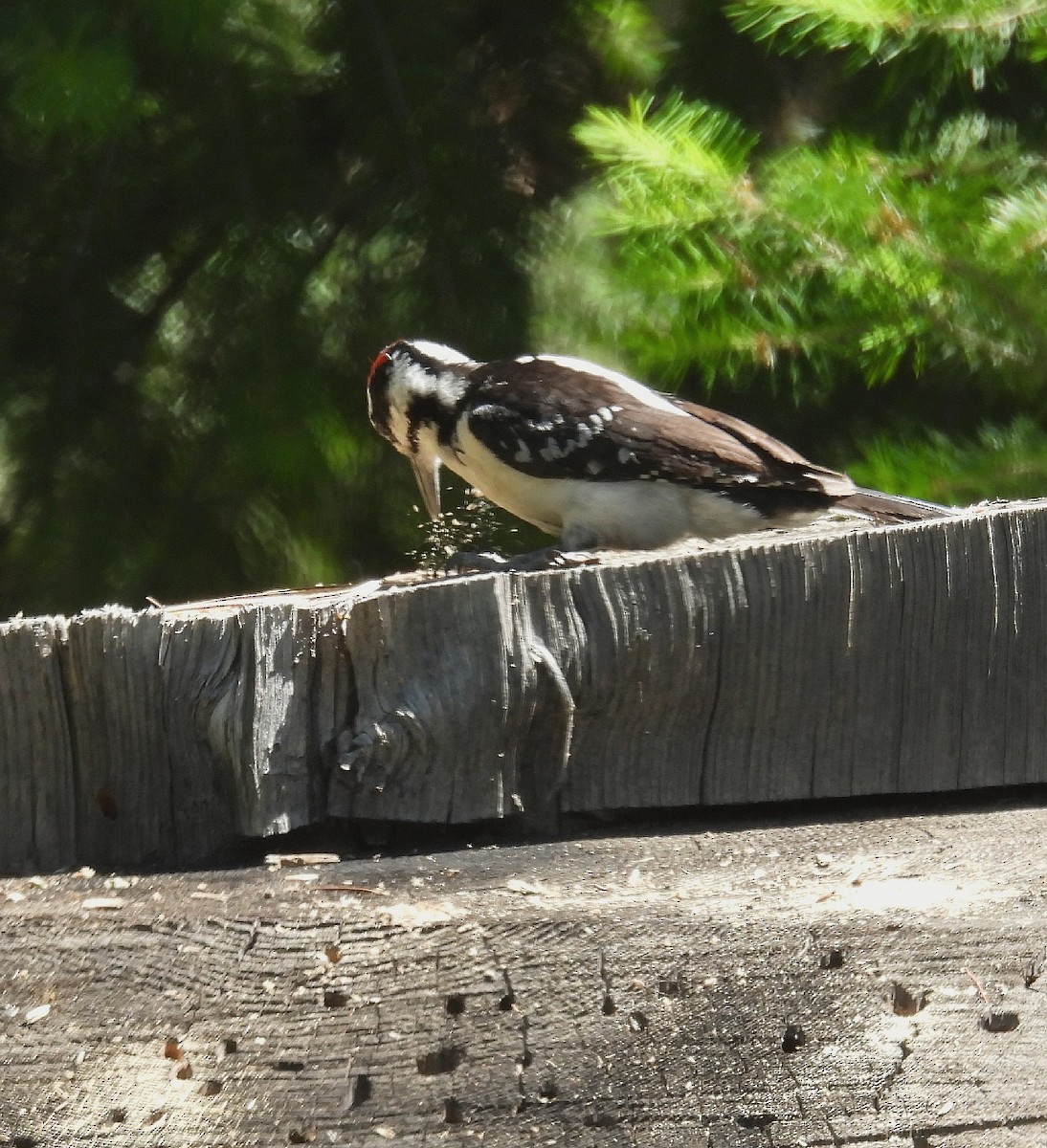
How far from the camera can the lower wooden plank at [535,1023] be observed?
113 centimetres

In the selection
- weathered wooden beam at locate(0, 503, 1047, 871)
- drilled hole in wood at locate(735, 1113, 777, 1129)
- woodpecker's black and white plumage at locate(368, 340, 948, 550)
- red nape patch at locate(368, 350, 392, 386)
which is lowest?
drilled hole in wood at locate(735, 1113, 777, 1129)

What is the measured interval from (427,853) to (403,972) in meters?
0.31

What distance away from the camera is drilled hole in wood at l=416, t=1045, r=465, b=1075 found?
3.71ft

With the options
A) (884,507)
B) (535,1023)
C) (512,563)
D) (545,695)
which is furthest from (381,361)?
(535,1023)

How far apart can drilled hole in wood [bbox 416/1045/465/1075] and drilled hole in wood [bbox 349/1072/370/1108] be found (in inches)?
1.7

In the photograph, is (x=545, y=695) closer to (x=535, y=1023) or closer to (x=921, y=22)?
(x=535, y=1023)

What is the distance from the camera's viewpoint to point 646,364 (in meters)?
2.95

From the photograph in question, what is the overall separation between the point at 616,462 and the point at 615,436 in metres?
0.05

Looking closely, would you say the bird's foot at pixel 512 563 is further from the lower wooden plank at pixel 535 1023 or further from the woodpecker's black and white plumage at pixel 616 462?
the lower wooden plank at pixel 535 1023

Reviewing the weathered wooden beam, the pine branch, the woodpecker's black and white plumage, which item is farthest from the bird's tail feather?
the weathered wooden beam

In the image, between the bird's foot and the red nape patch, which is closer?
the bird's foot

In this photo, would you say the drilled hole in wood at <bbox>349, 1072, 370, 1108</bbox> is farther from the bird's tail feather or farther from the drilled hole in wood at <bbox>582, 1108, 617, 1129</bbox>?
the bird's tail feather

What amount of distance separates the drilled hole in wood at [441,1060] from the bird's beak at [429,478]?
→ 7.45 ft

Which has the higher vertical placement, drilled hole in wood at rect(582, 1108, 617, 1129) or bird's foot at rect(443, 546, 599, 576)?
bird's foot at rect(443, 546, 599, 576)
